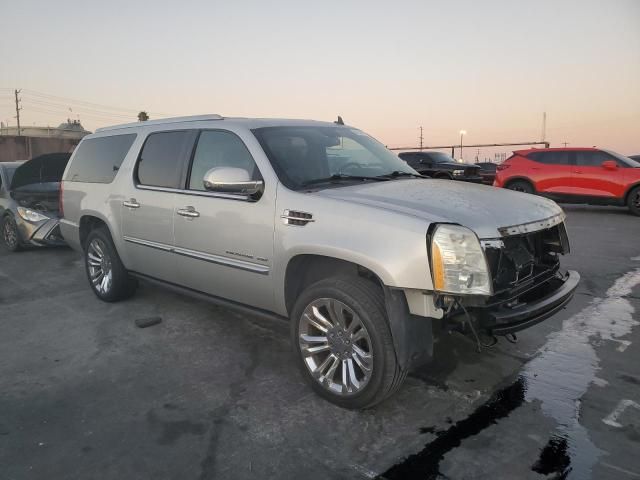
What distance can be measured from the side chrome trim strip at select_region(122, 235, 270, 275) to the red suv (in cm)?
1122

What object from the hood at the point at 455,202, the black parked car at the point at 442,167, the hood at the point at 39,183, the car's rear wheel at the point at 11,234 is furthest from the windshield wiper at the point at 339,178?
the black parked car at the point at 442,167

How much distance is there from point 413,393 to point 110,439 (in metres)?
1.84

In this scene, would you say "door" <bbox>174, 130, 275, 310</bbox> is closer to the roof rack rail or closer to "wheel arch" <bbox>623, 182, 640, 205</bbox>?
the roof rack rail

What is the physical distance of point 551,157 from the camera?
508 inches

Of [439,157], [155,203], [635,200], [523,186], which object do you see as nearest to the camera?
[155,203]

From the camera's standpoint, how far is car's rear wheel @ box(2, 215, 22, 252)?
819 cm

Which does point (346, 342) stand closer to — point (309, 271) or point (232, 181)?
point (309, 271)

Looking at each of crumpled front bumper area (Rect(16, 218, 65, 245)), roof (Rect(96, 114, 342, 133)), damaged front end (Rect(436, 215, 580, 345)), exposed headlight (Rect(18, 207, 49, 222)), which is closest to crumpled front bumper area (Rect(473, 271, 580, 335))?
damaged front end (Rect(436, 215, 580, 345))

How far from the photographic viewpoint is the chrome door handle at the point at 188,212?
392 centimetres

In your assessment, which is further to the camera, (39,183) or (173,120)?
(39,183)

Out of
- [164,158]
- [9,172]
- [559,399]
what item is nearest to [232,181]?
[164,158]

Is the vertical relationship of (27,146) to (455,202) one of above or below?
above

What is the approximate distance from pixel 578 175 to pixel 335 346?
37.7 ft

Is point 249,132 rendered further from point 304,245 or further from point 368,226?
point 368,226
